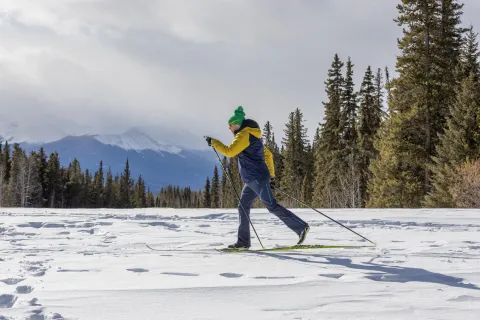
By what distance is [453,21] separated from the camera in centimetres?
2580

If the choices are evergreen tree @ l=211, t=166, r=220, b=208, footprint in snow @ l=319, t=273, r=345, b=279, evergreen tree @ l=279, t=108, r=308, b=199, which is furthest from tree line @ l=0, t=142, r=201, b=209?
footprint in snow @ l=319, t=273, r=345, b=279

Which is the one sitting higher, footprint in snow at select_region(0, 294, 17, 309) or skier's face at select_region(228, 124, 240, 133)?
skier's face at select_region(228, 124, 240, 133)

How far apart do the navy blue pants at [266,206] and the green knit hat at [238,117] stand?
865 millimetres

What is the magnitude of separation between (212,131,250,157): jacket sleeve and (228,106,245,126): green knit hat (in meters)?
0.18

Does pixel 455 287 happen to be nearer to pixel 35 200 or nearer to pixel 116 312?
pixel 116 312

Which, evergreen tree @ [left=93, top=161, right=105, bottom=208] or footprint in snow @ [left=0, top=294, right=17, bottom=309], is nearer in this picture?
footprint in snow @ [left=0, top=294, right=17, bottom=309]

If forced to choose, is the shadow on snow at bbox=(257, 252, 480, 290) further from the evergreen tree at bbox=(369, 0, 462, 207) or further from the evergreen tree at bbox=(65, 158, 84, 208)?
the evergreen tree at bbox=(65, 158, 84, 208)

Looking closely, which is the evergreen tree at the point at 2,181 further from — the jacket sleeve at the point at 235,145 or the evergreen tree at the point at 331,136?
the jacket sleeve at the point at 235,145

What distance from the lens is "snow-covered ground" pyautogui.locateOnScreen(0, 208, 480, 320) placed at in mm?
2738

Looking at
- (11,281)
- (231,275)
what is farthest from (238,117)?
(11,281)

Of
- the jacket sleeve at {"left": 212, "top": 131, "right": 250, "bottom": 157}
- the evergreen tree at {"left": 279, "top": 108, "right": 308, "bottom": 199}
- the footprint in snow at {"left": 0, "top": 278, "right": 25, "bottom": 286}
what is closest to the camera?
the footprint in snow at {"left": 0, "top": 278, "right": 25, "bottom": 286}

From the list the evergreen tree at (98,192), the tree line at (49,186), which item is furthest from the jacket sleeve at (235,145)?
the evergreen tree at (98,192)

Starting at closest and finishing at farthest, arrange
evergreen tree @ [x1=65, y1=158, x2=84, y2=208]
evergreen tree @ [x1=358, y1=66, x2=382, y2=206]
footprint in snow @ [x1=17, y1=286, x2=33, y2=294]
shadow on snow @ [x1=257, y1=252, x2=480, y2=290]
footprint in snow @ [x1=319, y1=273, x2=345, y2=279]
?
1. footprint in snow @ [x1=17, y1=286, x2=33, y2=294]
2. shadow on snow @ [x1=257, y1=252, x2=480, y2=290]
3. footprint in snow @ [x1=319, y1=273, x2=345, y2=279]
4. evergreen tree @ [x1=358, y1=66, x2=382, y2=206]
5. evergreen tree @ [x1=65, y1=158, x2=84, y2=208]

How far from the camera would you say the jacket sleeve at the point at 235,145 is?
18.0 feet
